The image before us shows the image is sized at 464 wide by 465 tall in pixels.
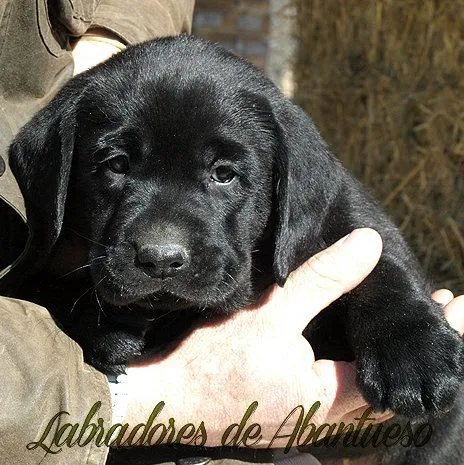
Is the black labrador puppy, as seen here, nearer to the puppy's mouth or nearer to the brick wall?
the puppy's mouth

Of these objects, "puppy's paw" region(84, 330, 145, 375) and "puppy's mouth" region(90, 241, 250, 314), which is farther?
"puppy's paw" region(84, 330, 145, 375)

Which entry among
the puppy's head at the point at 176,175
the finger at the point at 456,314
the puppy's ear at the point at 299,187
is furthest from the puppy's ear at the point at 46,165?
the finger at the point at 456,314

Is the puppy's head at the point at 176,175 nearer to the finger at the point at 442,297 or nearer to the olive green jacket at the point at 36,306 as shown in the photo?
the olive green jacket at the point at 36,306

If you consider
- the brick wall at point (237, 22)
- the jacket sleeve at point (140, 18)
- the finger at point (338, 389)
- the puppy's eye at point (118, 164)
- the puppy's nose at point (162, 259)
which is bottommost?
the brick wall at point (237, 22)

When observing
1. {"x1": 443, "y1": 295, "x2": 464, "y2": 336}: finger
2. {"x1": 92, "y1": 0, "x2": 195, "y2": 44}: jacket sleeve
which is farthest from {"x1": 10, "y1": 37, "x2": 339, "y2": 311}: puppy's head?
{"x1": 92, "y1": 0, "x2": 195, "y2": 44}: jacket sleeve

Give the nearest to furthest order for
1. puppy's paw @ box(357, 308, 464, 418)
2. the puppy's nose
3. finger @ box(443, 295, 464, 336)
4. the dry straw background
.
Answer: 1. the puppy's nose
2. puppy's paw @ box(357, 308, 464, 418)
3. finger @ box(443, 295, 464, 336)
4. the dry straw background

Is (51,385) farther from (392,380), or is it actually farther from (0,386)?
(392,380)

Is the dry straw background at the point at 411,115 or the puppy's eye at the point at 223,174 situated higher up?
the puppy's eye at the point at 223,174
